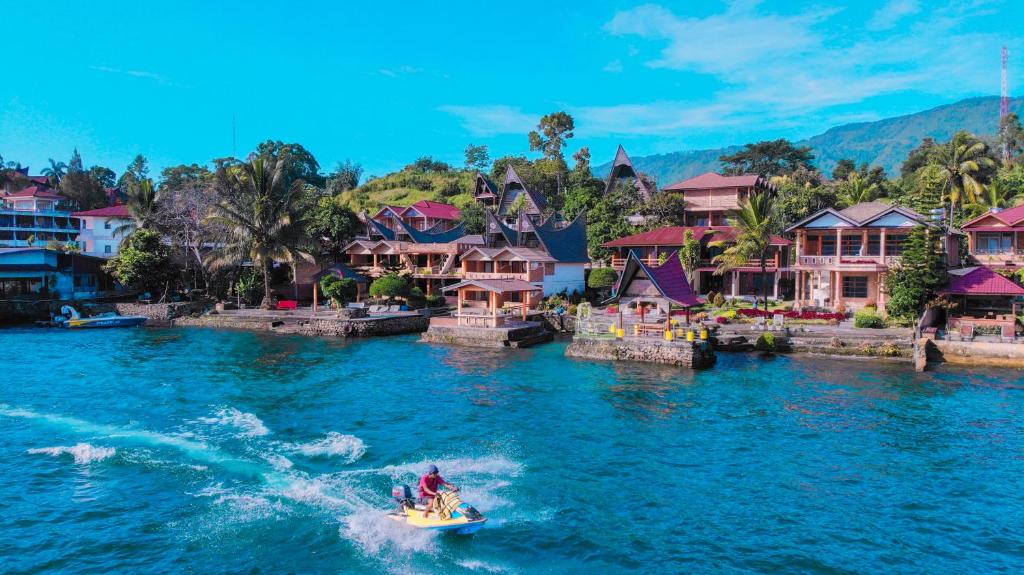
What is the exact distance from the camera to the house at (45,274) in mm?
59938

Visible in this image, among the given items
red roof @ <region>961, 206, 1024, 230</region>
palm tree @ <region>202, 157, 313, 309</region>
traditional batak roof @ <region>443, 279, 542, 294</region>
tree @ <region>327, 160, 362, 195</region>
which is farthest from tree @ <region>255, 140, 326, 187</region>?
red roof @ <region>961, 206, 1024, 230</region>

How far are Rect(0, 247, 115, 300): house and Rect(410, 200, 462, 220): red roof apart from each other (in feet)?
120

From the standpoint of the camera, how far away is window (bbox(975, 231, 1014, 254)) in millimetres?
52156

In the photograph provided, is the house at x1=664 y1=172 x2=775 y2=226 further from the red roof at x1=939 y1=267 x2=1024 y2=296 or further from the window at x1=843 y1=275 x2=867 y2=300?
the red roof at x1=939 y1=267 x2=1024 y2=296

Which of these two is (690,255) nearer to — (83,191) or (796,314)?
(796,314)

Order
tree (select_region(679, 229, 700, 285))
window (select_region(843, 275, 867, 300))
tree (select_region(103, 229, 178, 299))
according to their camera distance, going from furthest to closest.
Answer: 1. tree (select_region(103, 229, 178, 299))
2. tree (select_region(679, 229, 700, 285))
3. window (select_region(843, 275, 867, 300))

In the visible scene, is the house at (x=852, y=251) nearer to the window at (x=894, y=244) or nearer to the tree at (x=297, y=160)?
the window at (x=894, y=244)

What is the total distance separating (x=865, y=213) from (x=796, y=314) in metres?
10.5

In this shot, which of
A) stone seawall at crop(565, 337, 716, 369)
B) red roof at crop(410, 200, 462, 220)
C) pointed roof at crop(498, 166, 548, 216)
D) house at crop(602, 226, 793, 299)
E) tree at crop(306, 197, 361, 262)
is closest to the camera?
stone seawall at crop(565, 337, 716, 369)

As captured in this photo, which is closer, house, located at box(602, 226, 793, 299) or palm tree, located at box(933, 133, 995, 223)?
house, located at box(602, 226, 793, 299)

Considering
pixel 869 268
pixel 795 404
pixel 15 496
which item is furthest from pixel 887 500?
pixel 869 268

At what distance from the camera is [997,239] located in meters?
52.6

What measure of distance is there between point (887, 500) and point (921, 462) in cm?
393

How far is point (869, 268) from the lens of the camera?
47125mm
